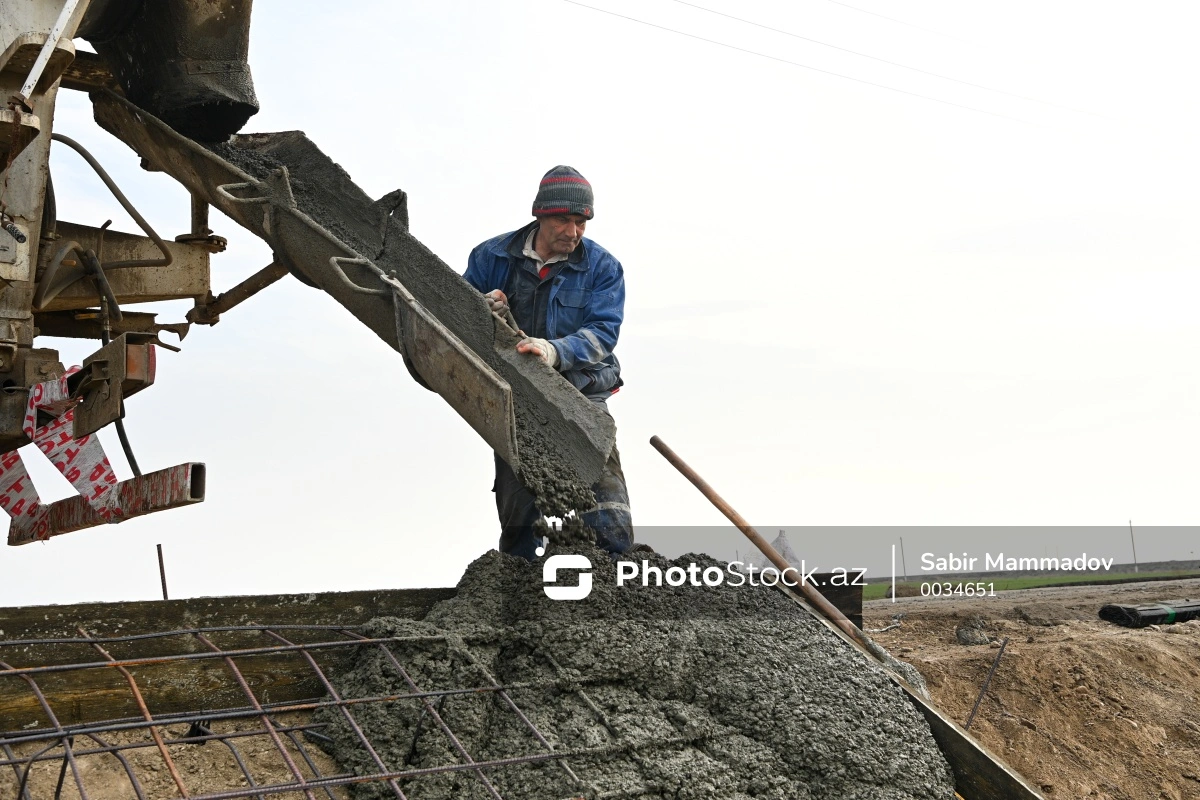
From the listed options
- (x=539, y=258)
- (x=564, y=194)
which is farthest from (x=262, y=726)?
(x=564, y=194)

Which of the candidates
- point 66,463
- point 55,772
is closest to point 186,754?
point 55,772

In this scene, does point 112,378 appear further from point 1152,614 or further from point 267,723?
point 1152,614

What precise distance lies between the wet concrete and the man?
11 cm

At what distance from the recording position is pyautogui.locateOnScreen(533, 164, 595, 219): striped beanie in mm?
4512

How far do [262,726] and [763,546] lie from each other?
2.10 m

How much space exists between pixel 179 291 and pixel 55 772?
8.80 ft

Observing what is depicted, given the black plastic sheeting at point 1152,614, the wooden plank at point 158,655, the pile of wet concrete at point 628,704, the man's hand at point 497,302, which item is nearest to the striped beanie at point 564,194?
the man's hand at point 497,302

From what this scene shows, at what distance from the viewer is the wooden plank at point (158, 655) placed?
299cm

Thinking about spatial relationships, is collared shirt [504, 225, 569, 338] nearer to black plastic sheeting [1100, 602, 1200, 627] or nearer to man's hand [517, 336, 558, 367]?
man's hand [517, 336, 558, 367]

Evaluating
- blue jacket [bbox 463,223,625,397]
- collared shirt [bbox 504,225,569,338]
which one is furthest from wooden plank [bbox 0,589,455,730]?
collared shirt [bbox 504,225,569,338]

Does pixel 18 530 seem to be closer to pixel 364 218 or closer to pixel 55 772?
pixel 364 218

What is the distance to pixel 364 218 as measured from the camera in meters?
4.45

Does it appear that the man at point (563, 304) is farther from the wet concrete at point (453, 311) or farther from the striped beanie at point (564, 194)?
the wet concrete at point (453, 311)

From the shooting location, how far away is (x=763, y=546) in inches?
177
